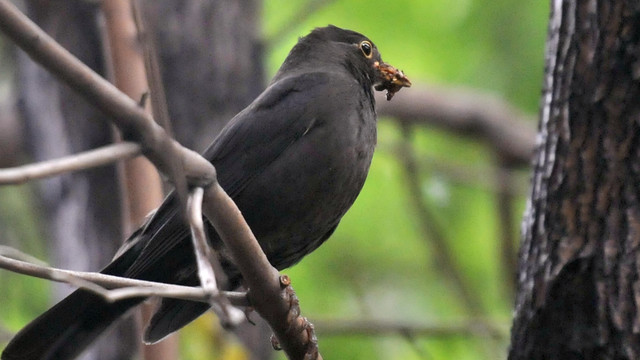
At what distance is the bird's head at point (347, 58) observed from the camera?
4.57m

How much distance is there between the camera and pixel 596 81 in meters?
3.59

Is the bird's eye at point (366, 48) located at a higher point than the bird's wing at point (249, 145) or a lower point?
higher

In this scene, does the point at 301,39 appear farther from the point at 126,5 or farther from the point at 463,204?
the point at 463,204

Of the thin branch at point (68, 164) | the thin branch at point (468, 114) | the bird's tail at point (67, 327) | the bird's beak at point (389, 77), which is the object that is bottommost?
the bird's tail at point (67, 327)

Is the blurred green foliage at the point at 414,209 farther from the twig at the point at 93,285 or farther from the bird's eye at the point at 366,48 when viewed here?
the twig at the point at 93,285

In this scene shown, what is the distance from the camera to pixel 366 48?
468cm

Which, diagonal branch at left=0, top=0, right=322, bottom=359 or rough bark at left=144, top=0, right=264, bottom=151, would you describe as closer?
diagonal branch at left=0, top=0, right=322, bottom=359

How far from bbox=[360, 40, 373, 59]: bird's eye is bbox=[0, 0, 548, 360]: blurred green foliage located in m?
2.29

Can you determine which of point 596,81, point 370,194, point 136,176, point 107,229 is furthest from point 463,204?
point 596,81

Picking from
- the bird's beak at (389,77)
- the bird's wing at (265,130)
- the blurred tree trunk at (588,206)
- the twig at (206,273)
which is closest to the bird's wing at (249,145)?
the bird's wing at (265,130)

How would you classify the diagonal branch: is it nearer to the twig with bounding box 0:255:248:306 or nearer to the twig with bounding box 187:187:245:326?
the twig with bounding box 187:187:245:326

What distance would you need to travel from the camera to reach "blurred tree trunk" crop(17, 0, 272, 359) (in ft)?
19.0

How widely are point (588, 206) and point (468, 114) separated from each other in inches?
131

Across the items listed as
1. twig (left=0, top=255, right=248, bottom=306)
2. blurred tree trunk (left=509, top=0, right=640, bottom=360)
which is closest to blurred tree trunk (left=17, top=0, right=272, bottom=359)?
blurred tree trunk (left=509, top=0, right=640, bottom=360)
